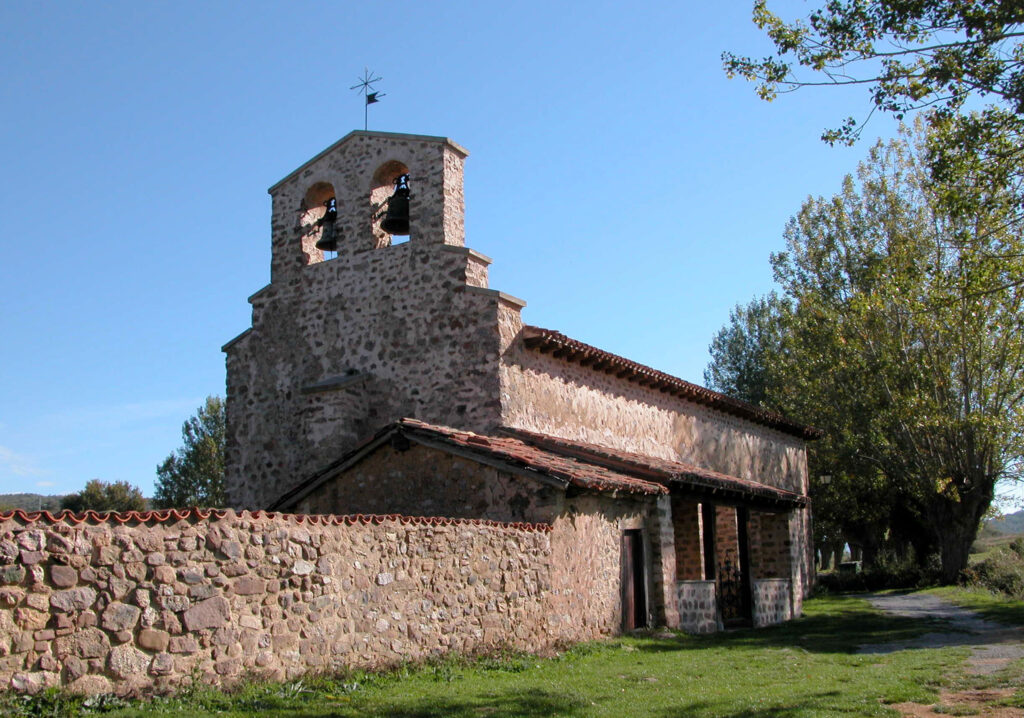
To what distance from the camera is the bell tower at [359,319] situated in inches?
637

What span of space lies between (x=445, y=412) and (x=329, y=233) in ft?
15.5

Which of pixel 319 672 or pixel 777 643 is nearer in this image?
pixel 319 672

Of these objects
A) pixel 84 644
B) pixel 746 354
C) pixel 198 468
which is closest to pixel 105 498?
Result: pixel 198 468

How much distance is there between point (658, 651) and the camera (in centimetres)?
1234

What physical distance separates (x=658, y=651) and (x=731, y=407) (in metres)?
13.1

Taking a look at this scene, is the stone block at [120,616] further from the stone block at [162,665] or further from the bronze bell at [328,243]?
the bronze bell at [328,243]

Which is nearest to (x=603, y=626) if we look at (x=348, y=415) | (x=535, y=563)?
(x=535, y=563)

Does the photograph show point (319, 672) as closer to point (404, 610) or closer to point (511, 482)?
point (404, 610)

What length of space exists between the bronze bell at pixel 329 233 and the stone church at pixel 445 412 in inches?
1.1

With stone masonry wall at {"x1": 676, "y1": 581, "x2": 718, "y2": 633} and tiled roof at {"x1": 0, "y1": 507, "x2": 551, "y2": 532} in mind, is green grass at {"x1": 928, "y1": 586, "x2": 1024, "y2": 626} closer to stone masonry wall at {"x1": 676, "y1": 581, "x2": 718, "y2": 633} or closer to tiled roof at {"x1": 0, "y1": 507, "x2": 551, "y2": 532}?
stone masonry wall at {"x1": 676, "y1": 581, "x2": 718, "y2": 633}

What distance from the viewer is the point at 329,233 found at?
18016 mm

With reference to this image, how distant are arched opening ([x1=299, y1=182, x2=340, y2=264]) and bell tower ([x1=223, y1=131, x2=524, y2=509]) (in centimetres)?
3

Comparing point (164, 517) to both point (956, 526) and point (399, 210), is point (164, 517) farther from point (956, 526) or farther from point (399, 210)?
point (956, 526)

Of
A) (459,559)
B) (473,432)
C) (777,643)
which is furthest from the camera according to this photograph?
(473,432)
